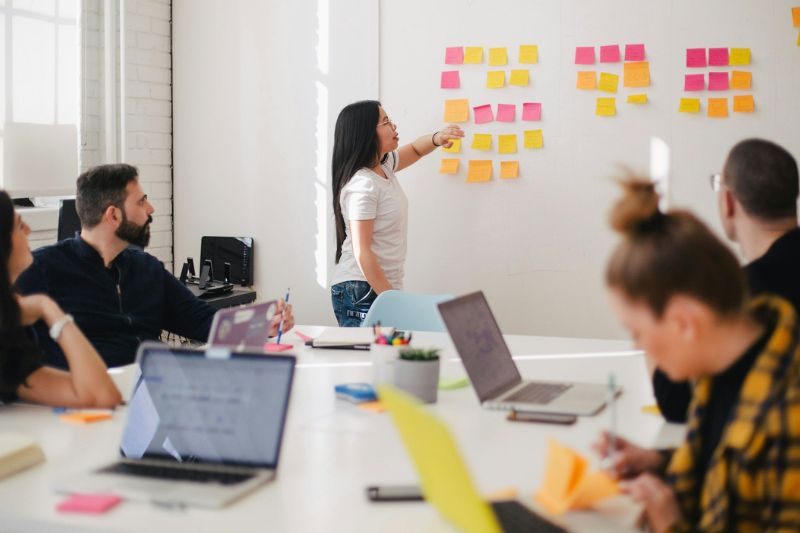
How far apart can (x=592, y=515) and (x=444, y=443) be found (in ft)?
1.51

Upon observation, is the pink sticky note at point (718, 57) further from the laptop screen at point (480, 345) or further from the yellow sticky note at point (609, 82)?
the laptop screen at point (480, 345)

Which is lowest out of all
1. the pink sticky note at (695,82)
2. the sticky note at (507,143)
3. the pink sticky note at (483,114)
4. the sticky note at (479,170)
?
the sticky note at (479,170)

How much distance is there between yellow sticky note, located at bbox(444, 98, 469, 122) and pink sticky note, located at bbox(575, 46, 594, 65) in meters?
0.54

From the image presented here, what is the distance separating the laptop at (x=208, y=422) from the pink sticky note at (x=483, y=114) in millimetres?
2933

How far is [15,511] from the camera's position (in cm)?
151

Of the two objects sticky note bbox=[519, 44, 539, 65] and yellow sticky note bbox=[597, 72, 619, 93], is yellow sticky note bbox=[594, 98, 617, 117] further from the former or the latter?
sticky note bbox=[519, 44, 539, 65]

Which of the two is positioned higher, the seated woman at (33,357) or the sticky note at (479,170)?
the sticky note at (479,170)

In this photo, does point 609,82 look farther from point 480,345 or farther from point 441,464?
point 441,464

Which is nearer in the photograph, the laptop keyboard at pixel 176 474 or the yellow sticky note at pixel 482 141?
the laptop keyboard at pixel 176 474

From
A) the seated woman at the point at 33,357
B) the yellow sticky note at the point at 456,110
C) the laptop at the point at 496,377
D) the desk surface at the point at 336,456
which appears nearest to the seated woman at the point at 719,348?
the desk surface at the point at 336,456

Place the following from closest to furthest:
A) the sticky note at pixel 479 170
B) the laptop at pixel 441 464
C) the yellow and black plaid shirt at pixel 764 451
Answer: the laptop at pixel 441 464 → the yellow and black plaid shirt at pixel 764 451 → the sticky note at pixel 479 170

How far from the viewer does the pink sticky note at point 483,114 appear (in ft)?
14.4

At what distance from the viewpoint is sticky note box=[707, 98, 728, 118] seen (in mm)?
4082

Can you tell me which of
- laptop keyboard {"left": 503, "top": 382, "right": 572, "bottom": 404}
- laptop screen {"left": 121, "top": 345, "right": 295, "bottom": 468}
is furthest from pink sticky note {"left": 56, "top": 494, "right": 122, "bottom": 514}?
laptop keyboard {"left": 503, "top": 382, "right": 572, "bottom": 404}
